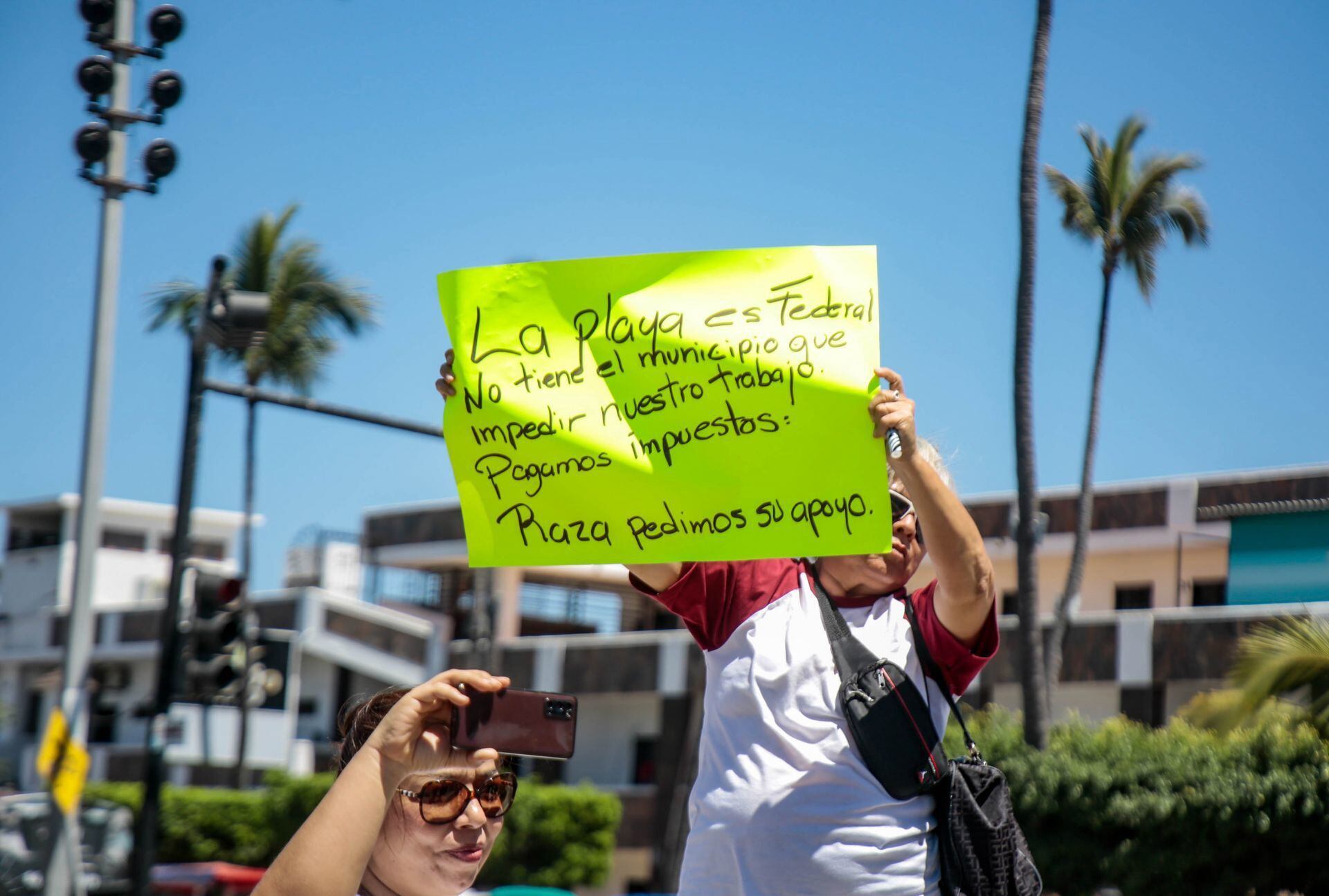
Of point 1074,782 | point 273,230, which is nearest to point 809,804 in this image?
point 1074,782

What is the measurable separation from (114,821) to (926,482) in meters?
18.1

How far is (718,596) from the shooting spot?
3393 millimetres

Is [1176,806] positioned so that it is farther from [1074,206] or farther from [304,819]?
[304,819]

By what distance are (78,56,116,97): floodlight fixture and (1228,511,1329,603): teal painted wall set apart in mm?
19207

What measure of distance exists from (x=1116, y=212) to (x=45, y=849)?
740 inches

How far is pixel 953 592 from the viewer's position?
123 inches

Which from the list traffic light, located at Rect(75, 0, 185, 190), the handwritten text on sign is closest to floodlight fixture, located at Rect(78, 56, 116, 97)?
traffic light, located at Rect(75, 0, 185, 190)

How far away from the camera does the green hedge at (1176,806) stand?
16250 mm

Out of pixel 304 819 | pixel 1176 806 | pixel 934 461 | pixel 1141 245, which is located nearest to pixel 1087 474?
pixel 1141 245

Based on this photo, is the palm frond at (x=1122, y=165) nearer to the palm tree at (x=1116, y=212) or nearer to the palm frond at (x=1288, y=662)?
the palm tree at (x=1116, y=212)

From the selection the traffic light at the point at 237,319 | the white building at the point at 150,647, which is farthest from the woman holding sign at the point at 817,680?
the white building at the point at 150,647

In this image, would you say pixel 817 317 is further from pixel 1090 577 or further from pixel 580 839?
pixel 1090 577

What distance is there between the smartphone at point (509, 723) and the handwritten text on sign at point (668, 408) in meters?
0.65

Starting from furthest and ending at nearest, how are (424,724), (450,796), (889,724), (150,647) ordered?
1. (150,647)
2. (889,724)
3. (450,796)
4. (424,724)
